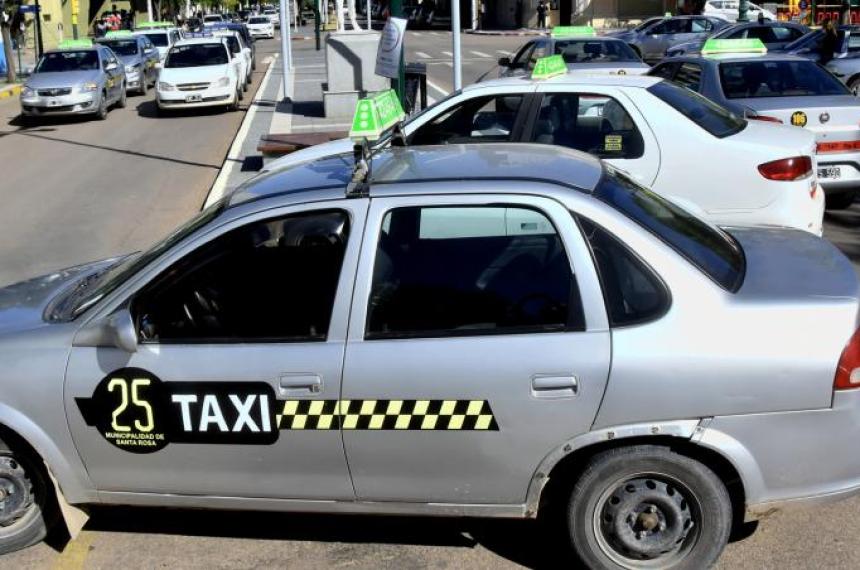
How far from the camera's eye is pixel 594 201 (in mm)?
3846

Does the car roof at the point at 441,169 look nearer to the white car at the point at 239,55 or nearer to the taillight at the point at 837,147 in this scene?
the taillight at the point at 837,147

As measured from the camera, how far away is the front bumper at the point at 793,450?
3.66m

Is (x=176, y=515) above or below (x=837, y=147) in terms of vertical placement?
below

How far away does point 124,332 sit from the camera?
12.7 ft

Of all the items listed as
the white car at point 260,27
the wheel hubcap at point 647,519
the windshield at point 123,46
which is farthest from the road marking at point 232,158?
the white car at point 260,27

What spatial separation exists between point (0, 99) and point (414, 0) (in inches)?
2417

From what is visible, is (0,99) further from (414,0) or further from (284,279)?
(414,0)

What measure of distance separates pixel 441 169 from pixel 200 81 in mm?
19269

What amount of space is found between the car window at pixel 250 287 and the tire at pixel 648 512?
4.09ft

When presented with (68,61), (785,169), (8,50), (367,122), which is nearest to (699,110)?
(785,169)

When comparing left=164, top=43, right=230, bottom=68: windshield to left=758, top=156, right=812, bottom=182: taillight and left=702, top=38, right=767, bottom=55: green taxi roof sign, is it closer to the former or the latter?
left=702, top=38, right=767, bottom=55: green taxi roof sign

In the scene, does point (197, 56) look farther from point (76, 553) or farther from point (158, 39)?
point (76, 553)

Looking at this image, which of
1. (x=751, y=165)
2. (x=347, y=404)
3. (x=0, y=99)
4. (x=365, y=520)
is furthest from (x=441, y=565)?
(x=0, y=99)

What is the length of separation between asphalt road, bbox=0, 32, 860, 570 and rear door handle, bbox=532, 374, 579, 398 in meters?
0.89
